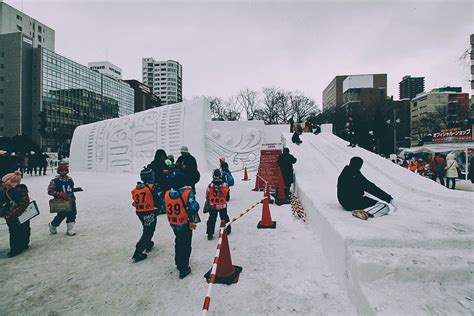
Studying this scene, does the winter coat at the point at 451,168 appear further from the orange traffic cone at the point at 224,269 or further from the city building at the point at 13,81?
the city building at the point at 13,81

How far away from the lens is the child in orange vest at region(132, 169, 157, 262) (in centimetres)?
413

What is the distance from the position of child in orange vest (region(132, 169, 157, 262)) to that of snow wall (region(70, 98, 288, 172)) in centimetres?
1298

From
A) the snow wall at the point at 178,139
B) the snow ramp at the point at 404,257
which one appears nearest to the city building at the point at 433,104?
the snow wall at the point at 178,139

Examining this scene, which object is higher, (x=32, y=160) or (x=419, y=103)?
(x=419, y=103)

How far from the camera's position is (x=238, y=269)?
3.75 m

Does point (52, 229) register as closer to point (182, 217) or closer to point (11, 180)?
point (11, 180)

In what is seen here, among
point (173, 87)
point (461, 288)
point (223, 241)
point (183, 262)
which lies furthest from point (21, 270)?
point (173, 87)

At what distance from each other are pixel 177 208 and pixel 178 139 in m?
14.0

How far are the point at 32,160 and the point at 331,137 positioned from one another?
18654 mm

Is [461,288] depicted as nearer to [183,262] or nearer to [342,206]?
[342,206]

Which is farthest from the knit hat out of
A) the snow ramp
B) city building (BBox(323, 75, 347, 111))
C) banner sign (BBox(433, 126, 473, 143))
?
city building (BBox(323, 75, 347, 111))

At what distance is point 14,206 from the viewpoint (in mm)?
4512

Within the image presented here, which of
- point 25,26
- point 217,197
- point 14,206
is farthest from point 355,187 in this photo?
point 25,26

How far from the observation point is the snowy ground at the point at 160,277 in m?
2.97
